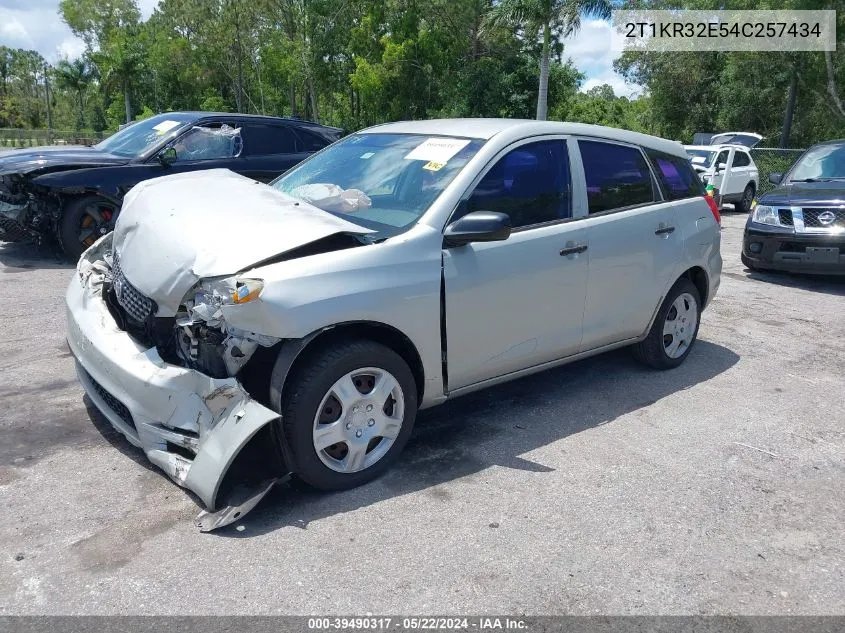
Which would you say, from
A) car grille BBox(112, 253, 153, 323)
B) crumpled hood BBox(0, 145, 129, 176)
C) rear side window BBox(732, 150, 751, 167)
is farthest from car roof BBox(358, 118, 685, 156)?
rear side window BBox(732, 150, 751, 167)

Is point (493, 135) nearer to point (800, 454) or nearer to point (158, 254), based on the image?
point (158, 254)

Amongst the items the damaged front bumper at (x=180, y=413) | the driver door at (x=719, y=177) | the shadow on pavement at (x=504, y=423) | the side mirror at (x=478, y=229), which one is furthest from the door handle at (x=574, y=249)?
the driver door at (x=719, y=177)

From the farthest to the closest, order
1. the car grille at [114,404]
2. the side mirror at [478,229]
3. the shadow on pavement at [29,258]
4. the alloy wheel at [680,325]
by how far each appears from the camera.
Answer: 1. the shadow on pavement at [29,258]
2. the alloy wheel at [680,325]
3. the side mirror at [478,229]
4. the car grille at [114,404]

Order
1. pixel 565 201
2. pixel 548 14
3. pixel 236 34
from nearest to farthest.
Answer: pixel 565 201, pixel 548 14, pixel 236 34

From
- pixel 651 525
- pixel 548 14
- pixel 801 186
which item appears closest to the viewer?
pixel 651 525

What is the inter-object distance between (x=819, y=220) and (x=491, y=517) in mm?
6961

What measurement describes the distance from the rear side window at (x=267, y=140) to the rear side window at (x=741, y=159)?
39.5 feet

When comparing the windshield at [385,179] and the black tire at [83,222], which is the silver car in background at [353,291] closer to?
the windshield at [385,179]

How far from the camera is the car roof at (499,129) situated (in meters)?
4.25

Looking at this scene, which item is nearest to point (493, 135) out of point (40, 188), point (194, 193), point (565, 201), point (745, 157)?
point (565, 201)

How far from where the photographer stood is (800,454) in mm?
4180

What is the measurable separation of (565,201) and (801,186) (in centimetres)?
635

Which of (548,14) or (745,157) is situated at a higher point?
(548,14)

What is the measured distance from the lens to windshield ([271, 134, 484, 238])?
12.7ft
